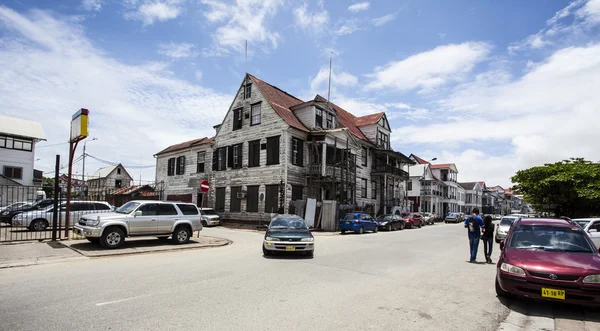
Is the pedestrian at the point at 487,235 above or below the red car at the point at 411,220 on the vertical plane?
above

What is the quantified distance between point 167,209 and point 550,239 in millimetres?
12955

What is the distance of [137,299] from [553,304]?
312 inches

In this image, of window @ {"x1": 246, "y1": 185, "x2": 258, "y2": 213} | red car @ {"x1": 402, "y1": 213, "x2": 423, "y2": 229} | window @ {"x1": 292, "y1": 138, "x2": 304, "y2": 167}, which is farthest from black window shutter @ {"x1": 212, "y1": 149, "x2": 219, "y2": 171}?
red car @ {"x1": 402, "y1": 213, "x2": 423, "y2": 229}

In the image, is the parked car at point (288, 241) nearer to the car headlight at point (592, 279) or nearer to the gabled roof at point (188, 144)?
the car headlight at point (592, 279)

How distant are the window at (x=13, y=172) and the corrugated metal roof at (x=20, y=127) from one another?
3501 mm

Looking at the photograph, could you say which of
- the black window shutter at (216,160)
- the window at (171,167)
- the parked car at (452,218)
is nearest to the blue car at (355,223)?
the black window shutter at (216,160)

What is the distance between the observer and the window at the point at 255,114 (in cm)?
2822

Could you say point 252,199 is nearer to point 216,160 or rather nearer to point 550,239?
point 216,160

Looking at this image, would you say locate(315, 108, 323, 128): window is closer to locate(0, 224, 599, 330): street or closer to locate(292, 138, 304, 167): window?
locate(292, 138, 304, 167): window

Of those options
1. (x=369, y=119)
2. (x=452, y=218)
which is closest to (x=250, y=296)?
(x=369, y=119)

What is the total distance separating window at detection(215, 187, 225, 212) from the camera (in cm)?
3017

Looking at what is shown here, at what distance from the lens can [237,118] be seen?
98.6 ft

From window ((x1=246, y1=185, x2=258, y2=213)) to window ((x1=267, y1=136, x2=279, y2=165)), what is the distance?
261 centimetres

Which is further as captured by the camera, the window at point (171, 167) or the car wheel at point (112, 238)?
the window at point (171, 167)
